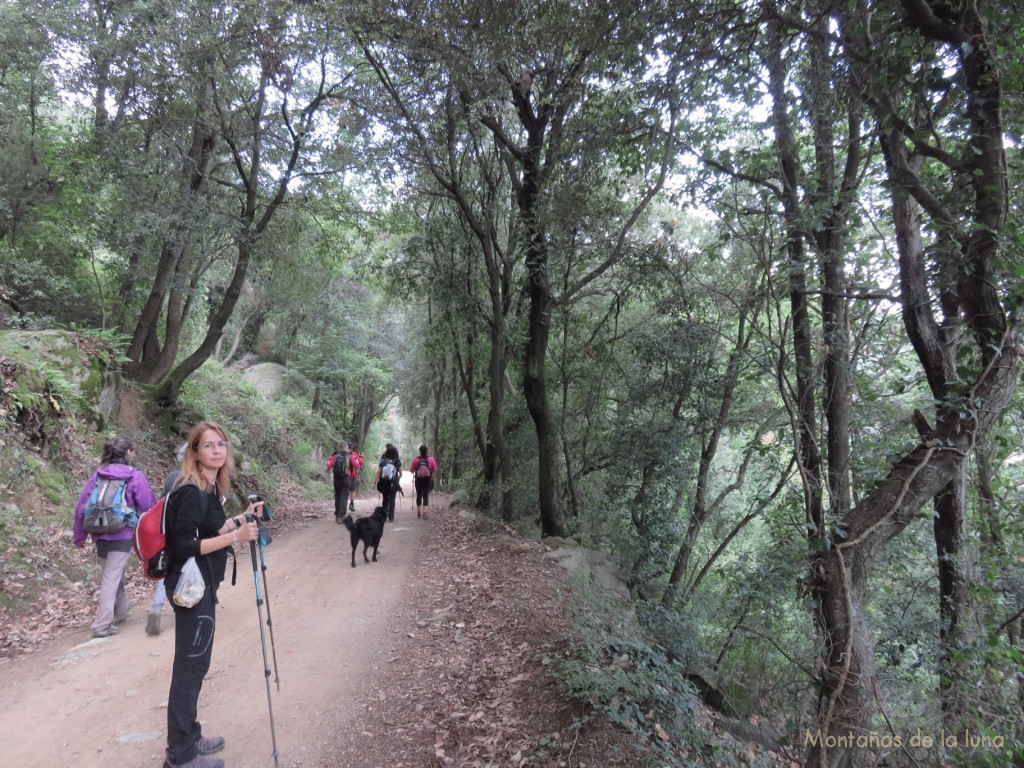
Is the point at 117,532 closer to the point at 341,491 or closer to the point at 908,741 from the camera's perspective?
the point at 341,491

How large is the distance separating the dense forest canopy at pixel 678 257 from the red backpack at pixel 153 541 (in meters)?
4.54

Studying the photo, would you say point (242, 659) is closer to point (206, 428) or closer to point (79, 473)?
point (206, 428)

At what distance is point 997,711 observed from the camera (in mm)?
4152

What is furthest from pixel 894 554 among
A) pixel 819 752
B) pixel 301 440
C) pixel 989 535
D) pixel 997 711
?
pixel 301 440

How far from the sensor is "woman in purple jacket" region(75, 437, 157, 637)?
5164mm

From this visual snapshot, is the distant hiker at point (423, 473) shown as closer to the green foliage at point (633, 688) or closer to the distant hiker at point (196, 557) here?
the green foliage at point (633, 688)

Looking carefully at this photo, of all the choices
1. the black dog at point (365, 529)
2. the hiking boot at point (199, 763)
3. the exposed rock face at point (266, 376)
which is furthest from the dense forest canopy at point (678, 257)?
the exposed rock face at point (266, 376)

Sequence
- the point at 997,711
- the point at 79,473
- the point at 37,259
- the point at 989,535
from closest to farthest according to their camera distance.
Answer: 1. the point at 997,711
2. the point at 989,535
3. the point at 79,473
4. the point at 37,259

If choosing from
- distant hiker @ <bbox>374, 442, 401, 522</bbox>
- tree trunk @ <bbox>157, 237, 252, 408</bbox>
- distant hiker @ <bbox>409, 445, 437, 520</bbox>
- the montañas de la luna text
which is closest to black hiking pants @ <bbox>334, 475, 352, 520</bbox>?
distant hiker @ <bbox>374, 442, 401, 522</bbox>

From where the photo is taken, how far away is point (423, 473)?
12992 mm

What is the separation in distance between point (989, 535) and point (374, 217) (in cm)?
1324

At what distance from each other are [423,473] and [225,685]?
8.22 meters

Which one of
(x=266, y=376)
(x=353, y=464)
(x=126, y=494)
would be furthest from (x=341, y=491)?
(x=266, y=376)

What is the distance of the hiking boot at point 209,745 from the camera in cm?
381
